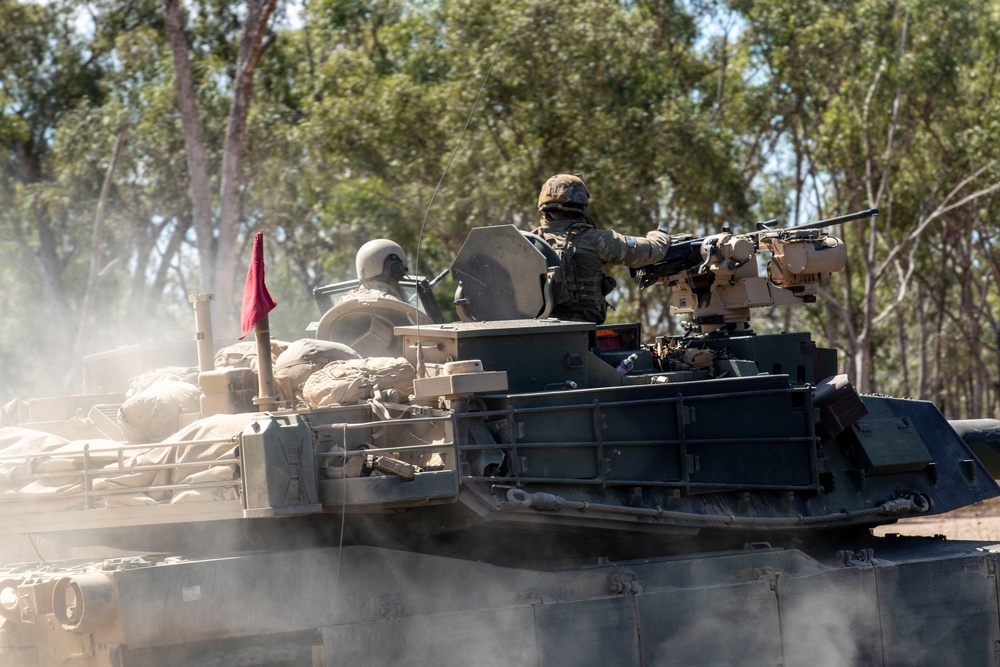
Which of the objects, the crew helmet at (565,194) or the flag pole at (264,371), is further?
the crew helmet at (565,194)

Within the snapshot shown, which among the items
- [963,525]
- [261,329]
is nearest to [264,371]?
[261,329]

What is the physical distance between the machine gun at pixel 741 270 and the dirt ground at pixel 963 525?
20.6 feet

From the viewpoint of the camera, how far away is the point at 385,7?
27.4 m

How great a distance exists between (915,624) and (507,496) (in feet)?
10.1

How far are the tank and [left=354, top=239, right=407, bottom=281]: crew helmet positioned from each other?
521 mm

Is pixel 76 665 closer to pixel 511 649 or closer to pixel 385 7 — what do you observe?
pixel 511 649

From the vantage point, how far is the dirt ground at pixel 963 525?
14.8 meters

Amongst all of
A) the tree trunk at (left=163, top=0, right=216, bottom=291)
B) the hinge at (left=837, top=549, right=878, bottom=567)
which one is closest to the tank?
the hinge at (left=837, top=549, right=878, bottom=567)

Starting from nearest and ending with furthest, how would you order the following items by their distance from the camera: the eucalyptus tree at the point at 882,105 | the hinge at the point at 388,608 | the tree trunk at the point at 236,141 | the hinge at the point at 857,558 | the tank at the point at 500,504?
the tank at the point at 500,504 < the hinge at the point at 388,608 < the hinge at the point at 857,558 < the tree trunk at the point at 236,141 < the eucalyptus tree at the point at 882,105

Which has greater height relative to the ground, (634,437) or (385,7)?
(385,7)

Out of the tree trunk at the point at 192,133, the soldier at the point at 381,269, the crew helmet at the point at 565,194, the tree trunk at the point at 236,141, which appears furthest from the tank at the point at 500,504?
the tree trunk at the point at 192,133

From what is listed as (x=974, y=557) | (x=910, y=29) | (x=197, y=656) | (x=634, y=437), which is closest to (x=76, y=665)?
(x=197, y=656)

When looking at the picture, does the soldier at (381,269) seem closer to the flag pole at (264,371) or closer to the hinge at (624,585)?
the flag pole at (264,371)

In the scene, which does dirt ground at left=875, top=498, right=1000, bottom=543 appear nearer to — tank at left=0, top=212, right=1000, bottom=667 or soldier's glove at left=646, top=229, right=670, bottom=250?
tank at left=0, top=212, right=1000, bottom=667
